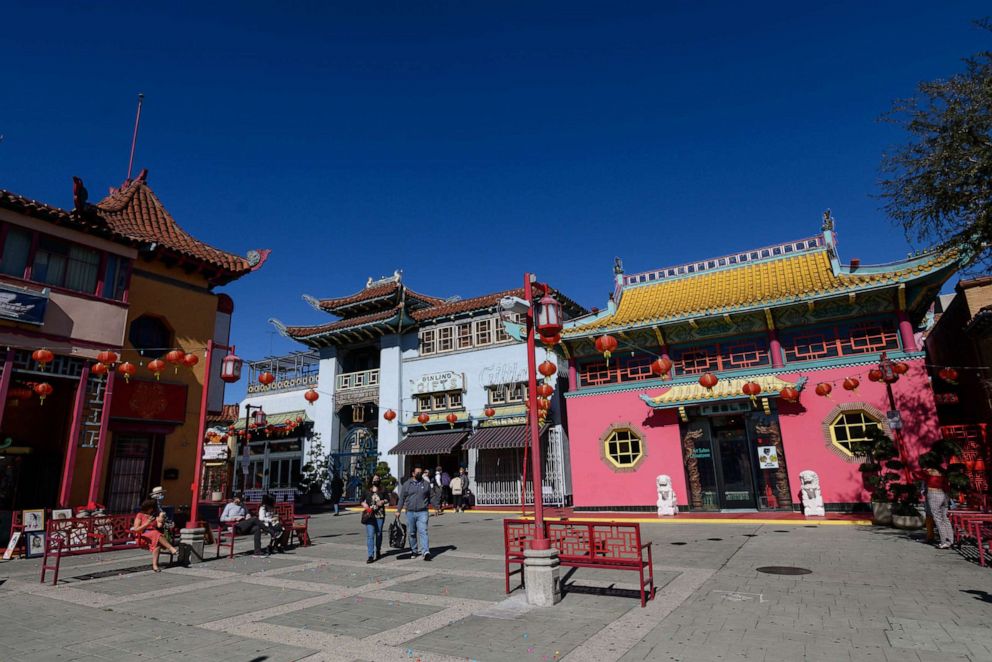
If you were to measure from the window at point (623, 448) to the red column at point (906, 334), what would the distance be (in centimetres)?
868

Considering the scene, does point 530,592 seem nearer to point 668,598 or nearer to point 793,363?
point 668,598

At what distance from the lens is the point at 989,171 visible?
395 inches

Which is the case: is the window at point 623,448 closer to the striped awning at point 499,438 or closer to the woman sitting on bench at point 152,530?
the striped awning at point 499,438

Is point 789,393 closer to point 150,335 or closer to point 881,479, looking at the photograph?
point 881,479

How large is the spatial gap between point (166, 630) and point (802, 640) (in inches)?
275

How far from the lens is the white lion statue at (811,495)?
16000 mm

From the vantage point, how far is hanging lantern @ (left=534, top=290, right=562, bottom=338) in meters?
7.77

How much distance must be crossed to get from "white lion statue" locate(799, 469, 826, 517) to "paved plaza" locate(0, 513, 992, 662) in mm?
5391

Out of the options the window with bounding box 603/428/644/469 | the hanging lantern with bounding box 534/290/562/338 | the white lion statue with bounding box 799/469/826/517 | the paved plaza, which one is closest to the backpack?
the paved plaza

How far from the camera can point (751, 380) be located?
1755 cm

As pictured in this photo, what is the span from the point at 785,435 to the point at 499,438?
11.2m

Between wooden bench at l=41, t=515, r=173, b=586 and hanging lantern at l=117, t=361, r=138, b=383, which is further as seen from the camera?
hanging lantern at l=117, t=361, r=138, b=383

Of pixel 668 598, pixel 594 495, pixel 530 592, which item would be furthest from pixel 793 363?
pixel 530 592

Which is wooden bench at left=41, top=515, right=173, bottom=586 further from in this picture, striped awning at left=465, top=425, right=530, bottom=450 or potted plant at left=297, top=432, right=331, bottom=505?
potted plant at left=297, top=432, right=331, bottom=505
